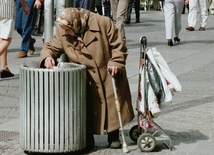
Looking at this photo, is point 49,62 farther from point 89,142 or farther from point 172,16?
point 172,16

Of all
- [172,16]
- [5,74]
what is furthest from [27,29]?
[172,16]

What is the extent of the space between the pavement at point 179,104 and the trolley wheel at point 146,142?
0.16 feet

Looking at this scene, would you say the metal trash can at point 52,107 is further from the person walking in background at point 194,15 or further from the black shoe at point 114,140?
the person walking in background at point 194,15

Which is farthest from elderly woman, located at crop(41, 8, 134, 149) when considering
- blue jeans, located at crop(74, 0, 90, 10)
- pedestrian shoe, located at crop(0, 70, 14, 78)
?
blue jeans, located at crop(74, 0, 90, 10)

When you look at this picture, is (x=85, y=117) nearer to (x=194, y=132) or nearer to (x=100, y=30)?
(x=100, y=30)

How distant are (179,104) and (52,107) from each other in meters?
3.11

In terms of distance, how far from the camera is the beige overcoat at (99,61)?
6426mm

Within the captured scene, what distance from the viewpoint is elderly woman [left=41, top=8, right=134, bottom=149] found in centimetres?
641

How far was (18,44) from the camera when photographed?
611 inches

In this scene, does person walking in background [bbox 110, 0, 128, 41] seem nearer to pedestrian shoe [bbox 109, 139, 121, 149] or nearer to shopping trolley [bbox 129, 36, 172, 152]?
shopping trolley [bbox 129, 36, 172, 152]

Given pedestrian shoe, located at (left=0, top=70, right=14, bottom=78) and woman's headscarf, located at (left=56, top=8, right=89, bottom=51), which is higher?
woman's headscarf, located at (left=56, top=8, right=89, bottom=51)

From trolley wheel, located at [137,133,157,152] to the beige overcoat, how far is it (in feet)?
0.88

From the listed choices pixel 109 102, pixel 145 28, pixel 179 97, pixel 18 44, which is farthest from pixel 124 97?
pixel 145 28

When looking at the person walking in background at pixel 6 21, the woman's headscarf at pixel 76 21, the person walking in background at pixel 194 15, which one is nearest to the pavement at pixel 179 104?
the person walking in background at pixel 6 21
